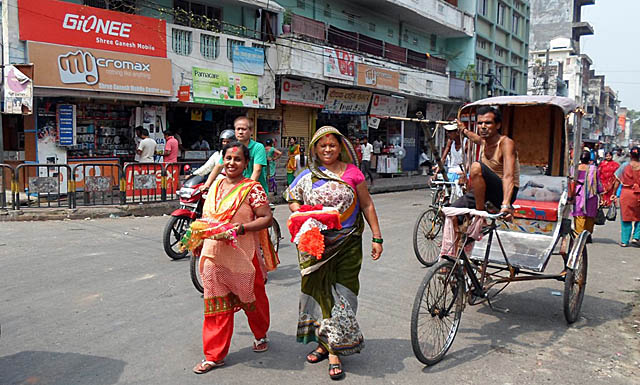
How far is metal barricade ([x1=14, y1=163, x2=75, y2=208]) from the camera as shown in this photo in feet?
35.4

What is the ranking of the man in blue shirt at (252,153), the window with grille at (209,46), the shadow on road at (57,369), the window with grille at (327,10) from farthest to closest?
1. the window with grille at (327,10)
2. the window with grille at (209,46)
3. the man in blue shirt at (252,153)
4. the shadow on road at (57,369)

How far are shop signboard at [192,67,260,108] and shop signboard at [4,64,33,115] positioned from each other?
191 inches

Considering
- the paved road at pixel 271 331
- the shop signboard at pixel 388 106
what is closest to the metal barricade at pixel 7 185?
the paved road at pixel 271 331

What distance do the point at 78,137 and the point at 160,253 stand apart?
7554 millimetres

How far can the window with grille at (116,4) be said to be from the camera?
13672 mm

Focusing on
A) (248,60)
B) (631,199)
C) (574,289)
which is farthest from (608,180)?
(248,60)

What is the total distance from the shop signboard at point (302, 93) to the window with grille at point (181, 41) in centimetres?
418

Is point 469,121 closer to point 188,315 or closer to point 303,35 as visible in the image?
point 188,315

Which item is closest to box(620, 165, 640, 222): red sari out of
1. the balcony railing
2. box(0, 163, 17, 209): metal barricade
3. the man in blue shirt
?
the man in blue shirt

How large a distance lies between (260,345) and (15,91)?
975 centimetres

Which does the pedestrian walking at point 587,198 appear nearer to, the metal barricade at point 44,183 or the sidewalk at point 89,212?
the sidewalk at point 89,212

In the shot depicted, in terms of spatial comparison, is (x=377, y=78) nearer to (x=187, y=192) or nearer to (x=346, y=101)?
(x=346, y=101)

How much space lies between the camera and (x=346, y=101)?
73.4 feet

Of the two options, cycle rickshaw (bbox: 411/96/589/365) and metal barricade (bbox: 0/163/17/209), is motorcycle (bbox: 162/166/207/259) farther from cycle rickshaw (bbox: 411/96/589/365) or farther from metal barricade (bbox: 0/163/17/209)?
metal barricade (bbox: 0/163/17/209)
